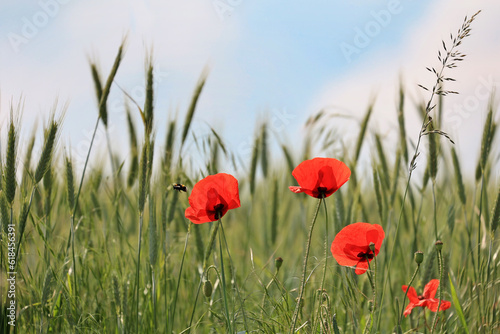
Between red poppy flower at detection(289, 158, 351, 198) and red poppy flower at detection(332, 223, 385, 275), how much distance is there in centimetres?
12

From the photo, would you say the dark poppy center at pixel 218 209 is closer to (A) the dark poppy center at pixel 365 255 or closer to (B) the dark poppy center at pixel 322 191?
(B) the dark poppy center at pixel 322 191

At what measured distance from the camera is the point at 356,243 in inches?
49.0

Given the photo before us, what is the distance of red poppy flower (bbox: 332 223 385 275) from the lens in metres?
1.22

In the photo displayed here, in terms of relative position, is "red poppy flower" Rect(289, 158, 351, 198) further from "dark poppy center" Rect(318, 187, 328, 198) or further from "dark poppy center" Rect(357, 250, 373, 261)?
"dark poppy center" Rect(357, 250, 373, 261)

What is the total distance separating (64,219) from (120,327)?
3.13 ft

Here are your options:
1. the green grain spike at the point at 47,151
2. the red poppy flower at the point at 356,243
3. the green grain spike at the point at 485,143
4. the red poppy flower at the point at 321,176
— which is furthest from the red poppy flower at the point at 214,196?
the green grain spike at the point at 485,143

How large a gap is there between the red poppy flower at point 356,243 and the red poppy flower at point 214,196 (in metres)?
0.28

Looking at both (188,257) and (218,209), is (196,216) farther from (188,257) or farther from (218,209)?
(188,257)

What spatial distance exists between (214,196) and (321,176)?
0.87 ft

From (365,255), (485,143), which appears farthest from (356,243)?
(485,143)

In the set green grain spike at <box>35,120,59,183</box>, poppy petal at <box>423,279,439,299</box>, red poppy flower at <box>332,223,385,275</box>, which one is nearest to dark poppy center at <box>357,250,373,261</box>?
red poppy flower at <box>332,223,385,275</box>

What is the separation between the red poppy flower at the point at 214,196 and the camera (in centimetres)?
119

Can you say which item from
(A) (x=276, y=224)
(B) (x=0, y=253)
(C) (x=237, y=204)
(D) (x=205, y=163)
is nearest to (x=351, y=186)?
(A) (x=276, y=224)

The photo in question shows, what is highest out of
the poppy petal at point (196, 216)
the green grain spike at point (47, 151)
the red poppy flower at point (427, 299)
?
the green grain spike at point (47, 151)
